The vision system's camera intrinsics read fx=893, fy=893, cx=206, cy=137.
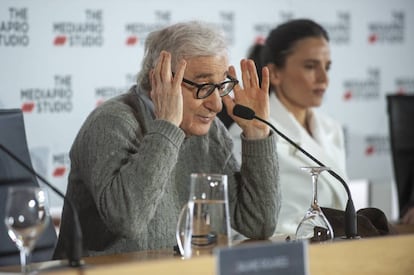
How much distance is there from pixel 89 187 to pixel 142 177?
0.71 ft

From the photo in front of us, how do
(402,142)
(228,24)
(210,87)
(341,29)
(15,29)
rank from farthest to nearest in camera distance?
(341,29)
(228,24)
(402,142)
(15,29)
(210,87)

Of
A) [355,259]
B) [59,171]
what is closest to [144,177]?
[355,259]

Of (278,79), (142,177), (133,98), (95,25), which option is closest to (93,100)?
(95,25)

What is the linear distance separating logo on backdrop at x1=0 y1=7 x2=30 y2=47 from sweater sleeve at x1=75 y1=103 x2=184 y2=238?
1191mm

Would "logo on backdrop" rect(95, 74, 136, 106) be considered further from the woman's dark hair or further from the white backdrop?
the woman's dark hair

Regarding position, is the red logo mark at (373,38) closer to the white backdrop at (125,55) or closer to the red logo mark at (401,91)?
the white backdrop at (125,55)

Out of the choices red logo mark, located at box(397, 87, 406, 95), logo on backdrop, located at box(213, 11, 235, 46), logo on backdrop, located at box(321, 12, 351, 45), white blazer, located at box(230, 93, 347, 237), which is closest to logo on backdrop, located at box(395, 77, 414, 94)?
red logo mark, located at box(397, 87, 406, 95)

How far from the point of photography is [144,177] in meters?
2.13

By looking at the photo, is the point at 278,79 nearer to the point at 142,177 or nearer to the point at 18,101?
the point at 18,101

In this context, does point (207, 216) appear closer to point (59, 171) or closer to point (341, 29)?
point (59, 171)

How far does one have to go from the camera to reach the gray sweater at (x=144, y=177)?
214cm

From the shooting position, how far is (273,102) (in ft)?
10.8

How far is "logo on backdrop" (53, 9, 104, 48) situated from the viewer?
11.4 ft

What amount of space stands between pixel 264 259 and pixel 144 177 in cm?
79
